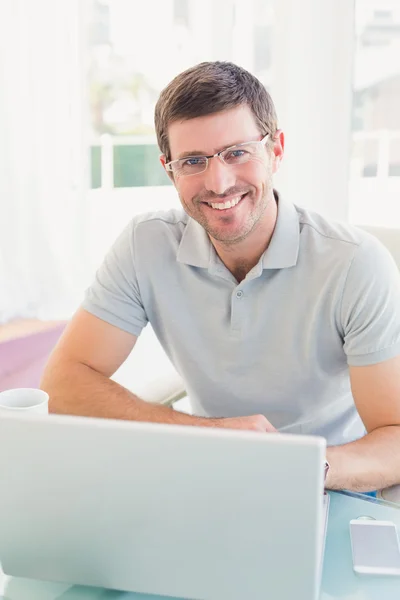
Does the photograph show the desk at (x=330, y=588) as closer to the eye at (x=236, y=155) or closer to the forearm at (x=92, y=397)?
the forearm at (x=92, y=397)

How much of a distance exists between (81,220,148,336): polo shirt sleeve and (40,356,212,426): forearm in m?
0.13

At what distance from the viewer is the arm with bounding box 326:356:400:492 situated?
44.3 inches

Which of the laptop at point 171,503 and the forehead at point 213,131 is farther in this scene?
the forehead at point 213,131

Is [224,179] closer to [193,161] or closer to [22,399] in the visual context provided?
[193,161]

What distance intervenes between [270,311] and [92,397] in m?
0.40

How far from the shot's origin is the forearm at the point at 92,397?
134 cm

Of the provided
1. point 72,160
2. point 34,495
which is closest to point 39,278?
point 72,160

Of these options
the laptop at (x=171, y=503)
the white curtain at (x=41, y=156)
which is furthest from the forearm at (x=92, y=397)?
the white curtain at (x=41, y=156)

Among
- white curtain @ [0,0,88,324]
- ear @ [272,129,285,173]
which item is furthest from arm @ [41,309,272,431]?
white curtain @ [0,0,88,324]

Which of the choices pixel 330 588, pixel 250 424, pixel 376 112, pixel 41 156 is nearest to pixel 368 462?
pixel 250 424

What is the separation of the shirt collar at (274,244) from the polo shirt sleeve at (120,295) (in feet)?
0.41

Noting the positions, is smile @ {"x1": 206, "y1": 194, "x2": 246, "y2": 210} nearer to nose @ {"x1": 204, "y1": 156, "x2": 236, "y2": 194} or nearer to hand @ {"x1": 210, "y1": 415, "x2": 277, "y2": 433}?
nose @ {"x1": 204, "y1": 156, "x2": 236, "y2": 194}

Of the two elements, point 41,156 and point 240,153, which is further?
point 41,156

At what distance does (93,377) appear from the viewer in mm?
1471
